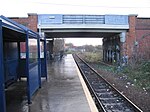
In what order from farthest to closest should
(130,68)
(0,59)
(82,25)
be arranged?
(82,25) → (130,68) → (0,59)

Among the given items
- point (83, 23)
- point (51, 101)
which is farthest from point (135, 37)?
point (51, 101)

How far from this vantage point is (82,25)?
93.1 ft

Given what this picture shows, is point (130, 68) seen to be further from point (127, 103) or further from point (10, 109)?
point (10, 109)

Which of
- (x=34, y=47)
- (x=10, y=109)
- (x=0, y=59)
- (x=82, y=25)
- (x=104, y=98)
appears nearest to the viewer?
(x=0, y=59)

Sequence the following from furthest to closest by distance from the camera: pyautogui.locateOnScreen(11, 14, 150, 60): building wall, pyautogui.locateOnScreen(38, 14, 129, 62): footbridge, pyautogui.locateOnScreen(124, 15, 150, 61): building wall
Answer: pyautogui.locateOnScreen(124, 15, 150, 61): building wall
pyautogui.locateOnScreen(11, 14, 150, 60): building wall
pyautogui.locateOnScreen(38, 14, 129, 62): footbridge

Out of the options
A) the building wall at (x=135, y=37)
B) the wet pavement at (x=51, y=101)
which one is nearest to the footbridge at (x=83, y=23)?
the building wall at (x=135, y=37)

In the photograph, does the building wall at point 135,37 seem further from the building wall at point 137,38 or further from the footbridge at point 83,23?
the footbridge at point 83,23

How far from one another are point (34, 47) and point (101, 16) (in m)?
18.7

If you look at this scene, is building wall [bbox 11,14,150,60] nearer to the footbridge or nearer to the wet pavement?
→ the footbridge

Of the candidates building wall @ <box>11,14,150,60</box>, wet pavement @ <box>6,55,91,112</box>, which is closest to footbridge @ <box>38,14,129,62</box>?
building wall @ <box>11,14,150,60</box>

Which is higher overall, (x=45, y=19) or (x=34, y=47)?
(x=45, y=19)

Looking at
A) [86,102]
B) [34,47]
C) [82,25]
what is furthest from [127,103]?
[82,25]

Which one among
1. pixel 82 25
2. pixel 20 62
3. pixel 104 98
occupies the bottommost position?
pixel 104 98

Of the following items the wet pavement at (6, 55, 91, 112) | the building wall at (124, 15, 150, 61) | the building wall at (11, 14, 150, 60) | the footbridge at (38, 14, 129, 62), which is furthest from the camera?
the building wall at (124, 15, 150, 61)
